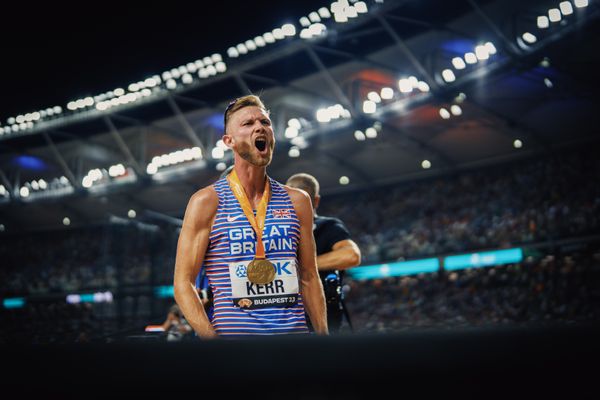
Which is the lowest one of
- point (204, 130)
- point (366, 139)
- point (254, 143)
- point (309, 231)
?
point (309, 231)

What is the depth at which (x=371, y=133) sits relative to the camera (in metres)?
21.8

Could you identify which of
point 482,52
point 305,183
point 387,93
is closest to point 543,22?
point 482,52

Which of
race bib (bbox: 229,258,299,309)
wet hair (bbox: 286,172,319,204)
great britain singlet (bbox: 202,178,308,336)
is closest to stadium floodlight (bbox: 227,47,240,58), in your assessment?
wet hair (bbox: 286,172,319,204)

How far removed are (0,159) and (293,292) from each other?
3208cm

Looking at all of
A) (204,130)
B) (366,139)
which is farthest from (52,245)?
(366,139)

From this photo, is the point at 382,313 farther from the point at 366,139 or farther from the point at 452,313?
the point at 366,139

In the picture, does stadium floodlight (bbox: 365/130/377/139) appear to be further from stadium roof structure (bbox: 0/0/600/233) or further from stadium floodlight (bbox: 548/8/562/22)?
stadium floodlight (bbox: 548/8/562/22)

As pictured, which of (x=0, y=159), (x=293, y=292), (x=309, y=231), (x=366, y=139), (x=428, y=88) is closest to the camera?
(x=293, y=292)

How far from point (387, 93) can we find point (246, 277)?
18088 mm

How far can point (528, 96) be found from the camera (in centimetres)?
1864

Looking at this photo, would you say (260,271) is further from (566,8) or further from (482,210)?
(482,210)

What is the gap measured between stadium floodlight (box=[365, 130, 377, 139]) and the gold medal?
61.5ft

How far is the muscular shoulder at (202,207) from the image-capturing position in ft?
8.98

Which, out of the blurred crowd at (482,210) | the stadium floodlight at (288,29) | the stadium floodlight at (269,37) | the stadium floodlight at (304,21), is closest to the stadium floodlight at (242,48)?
the stadium floodlight at (269,37)
